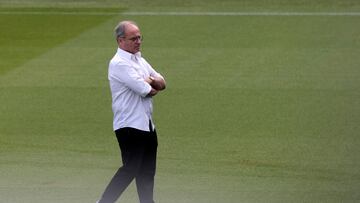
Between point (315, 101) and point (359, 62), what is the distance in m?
3.16

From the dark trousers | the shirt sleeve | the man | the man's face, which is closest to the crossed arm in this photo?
the man

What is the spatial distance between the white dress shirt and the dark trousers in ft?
0.31

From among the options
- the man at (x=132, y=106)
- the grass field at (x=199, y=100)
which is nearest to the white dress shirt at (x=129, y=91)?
the man at (x=132, y=106)

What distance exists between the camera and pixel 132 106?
11844 mm

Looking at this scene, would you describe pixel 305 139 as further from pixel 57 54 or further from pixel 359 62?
pixel 57 54

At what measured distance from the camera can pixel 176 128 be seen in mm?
17016

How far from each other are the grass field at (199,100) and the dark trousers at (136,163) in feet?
3.48

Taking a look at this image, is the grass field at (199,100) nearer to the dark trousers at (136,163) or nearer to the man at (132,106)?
the dark trousers at (136,163)

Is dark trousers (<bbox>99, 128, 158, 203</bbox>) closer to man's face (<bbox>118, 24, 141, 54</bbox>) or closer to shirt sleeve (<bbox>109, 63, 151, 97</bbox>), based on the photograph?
shirt sleeve (<bbox>109, 63, 151, 97</bbox>)

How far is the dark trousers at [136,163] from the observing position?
11852 mm

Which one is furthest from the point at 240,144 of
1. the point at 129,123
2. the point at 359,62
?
the point at 359,62

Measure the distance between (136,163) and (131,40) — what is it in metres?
1.22

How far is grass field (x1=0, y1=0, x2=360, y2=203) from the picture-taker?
14.1 m

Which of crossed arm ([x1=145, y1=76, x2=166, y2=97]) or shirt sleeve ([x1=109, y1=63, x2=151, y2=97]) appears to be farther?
crossed arm ([x1=145, y1=76, x2=166, y2=97])
